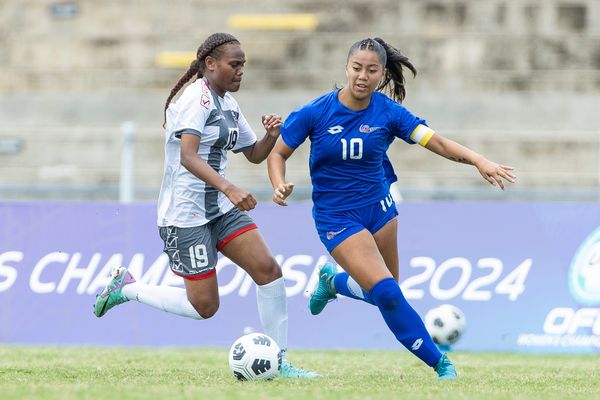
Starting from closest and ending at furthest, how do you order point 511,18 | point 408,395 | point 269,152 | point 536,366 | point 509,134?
point 408,395 → point 269,152 → point 536,366 → point 509,134 → point 511,18

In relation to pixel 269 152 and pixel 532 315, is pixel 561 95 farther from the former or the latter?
pixel 269 152

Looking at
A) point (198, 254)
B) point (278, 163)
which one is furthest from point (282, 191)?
point (198, 254)

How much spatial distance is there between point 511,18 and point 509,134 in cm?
447

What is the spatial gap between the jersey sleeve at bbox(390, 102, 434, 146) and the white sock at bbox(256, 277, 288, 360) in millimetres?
1250

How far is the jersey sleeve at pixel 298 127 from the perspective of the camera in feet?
24.0

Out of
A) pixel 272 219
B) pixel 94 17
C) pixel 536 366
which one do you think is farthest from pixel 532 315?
pixel 94 17

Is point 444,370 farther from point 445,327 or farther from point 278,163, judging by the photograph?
point 445,327

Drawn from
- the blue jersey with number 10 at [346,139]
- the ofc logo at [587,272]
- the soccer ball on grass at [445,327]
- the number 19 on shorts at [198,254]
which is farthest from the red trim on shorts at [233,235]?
the ofc logo at [587,272]

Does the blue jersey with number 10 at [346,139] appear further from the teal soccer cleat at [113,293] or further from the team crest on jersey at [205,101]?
the teal soccer cleat at [113,293]

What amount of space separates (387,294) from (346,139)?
99cm

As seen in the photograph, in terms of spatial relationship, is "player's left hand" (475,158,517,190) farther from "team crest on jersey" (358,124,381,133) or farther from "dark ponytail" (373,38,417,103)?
"dark ponytail" (373,38,417,103)

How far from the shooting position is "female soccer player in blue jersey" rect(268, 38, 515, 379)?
7.15 metres

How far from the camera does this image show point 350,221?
7.38m

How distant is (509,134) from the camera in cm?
1312
